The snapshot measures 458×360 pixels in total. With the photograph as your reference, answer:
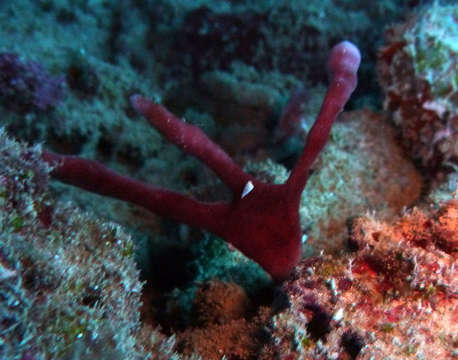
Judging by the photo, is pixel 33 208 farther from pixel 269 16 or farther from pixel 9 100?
pixel 269 16

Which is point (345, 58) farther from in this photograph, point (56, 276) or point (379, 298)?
point (56, 276)

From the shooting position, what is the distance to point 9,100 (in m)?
3.66

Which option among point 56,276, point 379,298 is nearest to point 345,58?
point 379,298

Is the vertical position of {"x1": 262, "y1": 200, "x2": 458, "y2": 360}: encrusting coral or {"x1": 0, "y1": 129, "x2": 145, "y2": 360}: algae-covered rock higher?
{"x1": 0, "y1": 129, "x2": 145, "y2": 360}: algae-covered rock

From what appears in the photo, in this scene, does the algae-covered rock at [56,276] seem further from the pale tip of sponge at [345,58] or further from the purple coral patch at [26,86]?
the purple coral patch at [26,86]

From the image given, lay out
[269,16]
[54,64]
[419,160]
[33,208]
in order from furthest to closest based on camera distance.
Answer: [269,16] < [54,64] < [419,160] < [33,208]


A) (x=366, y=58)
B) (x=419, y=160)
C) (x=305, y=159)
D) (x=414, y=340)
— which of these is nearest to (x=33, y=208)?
(x=305, y=159)

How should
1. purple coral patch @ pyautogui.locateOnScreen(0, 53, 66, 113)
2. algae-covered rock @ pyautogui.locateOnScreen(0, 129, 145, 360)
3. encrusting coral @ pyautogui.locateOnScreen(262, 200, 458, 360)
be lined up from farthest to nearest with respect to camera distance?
purple coral patch @ pyautogui.locateOnScreen(0, 53, 66, 113) < encrusting coral @ pyautogui.locateOnScreen(262, 200, 458, 360) < algae-covered rock @ pyautogui.locateOnScreen(0, 129, 145, 360)

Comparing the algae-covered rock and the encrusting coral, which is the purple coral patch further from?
the encrusting coral

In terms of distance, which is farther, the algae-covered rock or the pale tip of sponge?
the pale tip of sponge

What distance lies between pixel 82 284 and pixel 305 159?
1470 mm

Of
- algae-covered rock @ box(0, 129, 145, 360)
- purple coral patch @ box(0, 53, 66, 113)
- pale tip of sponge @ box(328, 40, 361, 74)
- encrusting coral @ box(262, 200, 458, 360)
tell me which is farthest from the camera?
purple coral patch @ box(0, 53, 66, 113)

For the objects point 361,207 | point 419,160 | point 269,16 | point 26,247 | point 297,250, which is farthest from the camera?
point 269,16

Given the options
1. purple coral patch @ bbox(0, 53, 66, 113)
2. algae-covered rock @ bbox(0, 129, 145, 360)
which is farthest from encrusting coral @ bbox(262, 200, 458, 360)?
purple coral patch @ bbox(0, 53, 66, 113)
